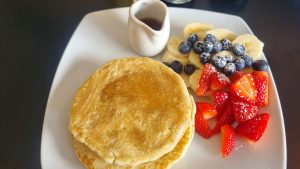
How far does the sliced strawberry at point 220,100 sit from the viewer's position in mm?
1421

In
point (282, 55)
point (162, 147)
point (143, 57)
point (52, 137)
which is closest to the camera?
point (162, 147)

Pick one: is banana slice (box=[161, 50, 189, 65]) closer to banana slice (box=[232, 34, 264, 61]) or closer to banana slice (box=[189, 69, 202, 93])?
banana slice (box=[189, 69, 202, 93])

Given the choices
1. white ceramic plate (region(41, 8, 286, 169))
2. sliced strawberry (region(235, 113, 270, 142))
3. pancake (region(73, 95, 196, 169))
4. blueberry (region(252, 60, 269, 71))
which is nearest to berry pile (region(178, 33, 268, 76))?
blueberry (region(252, 60, 269, 71))

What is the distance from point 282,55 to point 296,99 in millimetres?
241

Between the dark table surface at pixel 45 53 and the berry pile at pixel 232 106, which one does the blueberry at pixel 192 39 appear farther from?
the dark table surface at pixel 45 53

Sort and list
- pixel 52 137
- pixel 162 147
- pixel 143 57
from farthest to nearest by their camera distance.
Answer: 1. pixel 143 57
2. pixel 52 137
3. pixel 162 147

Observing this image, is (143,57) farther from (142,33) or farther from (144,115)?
(144,115)

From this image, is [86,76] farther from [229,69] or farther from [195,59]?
[229,69]

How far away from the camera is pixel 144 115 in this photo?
1323 millimetres

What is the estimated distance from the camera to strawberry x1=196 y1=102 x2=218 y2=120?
1403 mm

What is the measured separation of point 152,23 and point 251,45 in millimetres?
422

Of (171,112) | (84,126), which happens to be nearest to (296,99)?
(171,112)

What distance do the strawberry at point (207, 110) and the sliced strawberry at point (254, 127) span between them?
0.10 metres

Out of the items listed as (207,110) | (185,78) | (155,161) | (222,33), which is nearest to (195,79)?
(185,78)
